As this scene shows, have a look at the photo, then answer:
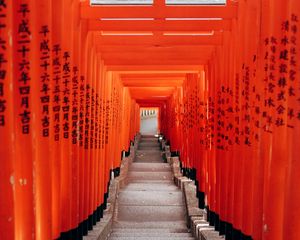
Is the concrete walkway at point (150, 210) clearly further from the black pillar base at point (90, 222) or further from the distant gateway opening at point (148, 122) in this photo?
the distant gateway opening at point (148, 122)

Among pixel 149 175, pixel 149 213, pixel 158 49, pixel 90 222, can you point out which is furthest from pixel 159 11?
pixel 149 175

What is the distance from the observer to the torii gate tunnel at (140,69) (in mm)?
4527

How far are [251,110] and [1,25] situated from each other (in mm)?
3658

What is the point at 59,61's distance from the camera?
6.45 meters

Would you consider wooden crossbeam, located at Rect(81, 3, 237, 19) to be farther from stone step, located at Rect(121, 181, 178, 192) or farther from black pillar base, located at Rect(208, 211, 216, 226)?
stone step, located at Rect(121, 181, 178, 192)

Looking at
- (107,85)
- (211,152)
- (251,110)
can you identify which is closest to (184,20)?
(251,110)

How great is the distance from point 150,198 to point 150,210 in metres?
1.19

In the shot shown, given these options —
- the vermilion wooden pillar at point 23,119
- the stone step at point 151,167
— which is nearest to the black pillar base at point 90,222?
the vermilion wooden pillar at point 23,119

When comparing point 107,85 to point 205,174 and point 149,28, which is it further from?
point 149,28

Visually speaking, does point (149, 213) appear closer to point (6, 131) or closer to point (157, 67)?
point (157, 67)

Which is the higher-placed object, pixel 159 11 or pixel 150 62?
pixel 159 11

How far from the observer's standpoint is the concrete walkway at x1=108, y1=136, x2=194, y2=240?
12.1 meters

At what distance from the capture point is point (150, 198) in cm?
1608

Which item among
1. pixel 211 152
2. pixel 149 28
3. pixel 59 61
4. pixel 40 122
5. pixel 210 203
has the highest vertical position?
pixel 149 28
